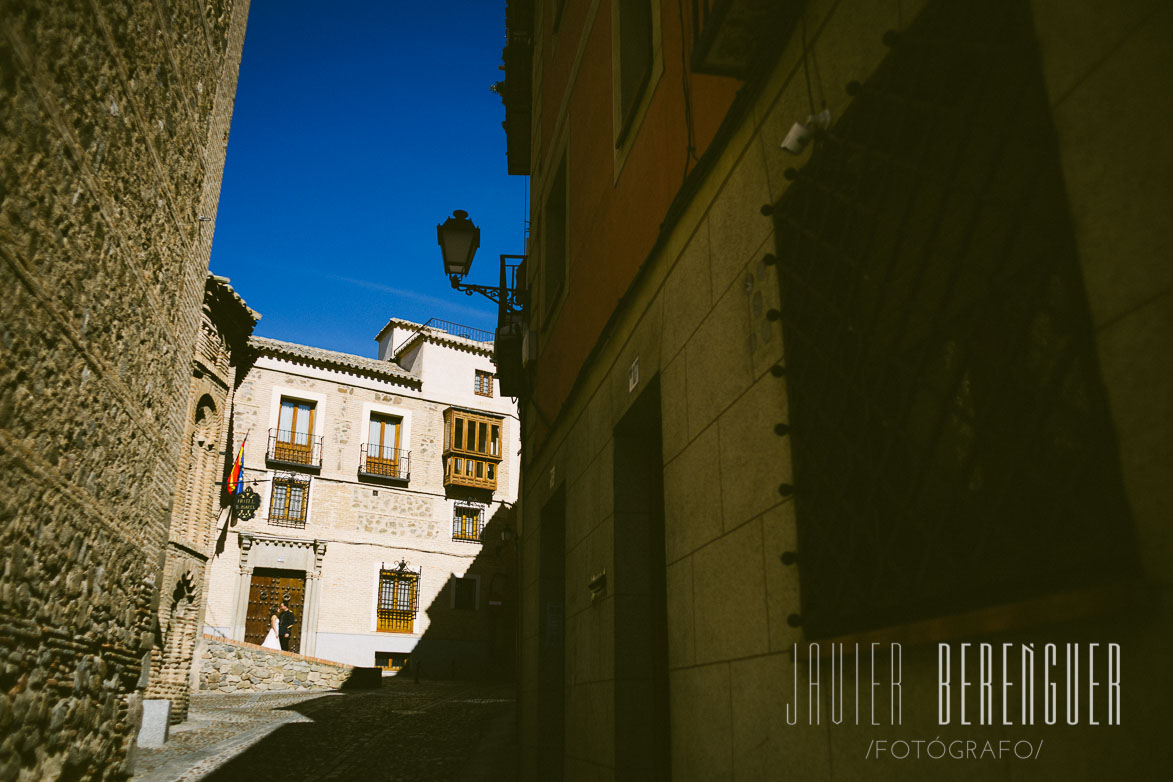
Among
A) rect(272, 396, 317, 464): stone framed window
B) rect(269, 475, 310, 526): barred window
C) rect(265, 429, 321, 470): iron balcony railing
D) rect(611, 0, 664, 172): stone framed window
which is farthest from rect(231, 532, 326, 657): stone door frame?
rect(611, 0, 664, 172): stone framed window

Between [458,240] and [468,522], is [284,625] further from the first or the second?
[458,240]

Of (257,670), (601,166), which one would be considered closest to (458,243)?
(601,166)

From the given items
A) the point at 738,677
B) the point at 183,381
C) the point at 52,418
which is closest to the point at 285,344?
the point at 183,381

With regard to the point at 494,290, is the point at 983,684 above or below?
below

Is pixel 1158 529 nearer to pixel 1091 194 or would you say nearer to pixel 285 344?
pixel 1091 194

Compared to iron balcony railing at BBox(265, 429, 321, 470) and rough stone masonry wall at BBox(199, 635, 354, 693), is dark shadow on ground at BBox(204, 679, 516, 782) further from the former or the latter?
iron balcony railing at BBox(265, 429, 321, 470)

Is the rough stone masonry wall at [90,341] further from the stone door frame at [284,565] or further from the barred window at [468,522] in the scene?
the barred window at [468,522]

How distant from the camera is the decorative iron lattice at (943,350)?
1685mm

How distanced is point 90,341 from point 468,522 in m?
26.8

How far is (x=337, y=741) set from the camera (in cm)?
1194

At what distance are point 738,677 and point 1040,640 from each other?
5.42 feet

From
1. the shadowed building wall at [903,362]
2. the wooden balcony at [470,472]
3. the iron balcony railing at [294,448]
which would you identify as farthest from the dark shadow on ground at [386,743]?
the wooden balcony at [470,472]

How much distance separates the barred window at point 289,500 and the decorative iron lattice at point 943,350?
1081 inches

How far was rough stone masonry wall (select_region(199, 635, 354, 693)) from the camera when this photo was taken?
798 inches
